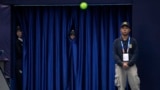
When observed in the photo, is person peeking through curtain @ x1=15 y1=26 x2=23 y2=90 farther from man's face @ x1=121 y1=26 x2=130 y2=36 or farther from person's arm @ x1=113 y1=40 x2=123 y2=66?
man's face @ x1=121 y1=26 x2=130 y2=36

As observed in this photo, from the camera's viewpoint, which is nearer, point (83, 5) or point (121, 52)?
point (121, 52)

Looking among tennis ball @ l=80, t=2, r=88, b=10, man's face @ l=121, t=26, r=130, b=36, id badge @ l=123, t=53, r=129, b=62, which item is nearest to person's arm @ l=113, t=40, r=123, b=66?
id badge @ l=123, t=53, r=129, b=62

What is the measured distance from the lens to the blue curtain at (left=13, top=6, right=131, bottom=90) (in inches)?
404

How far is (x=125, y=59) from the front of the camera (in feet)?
30.6

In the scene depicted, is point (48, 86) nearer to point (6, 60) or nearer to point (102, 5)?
point (6, 60)

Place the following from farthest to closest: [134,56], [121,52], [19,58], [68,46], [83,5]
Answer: [19,58]
[68,46]
[83,5]
[121,52]
[134,56]

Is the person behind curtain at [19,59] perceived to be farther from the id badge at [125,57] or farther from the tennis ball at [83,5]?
the id badge at [125,57]

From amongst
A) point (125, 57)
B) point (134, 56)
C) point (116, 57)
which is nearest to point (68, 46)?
point (116, 57)

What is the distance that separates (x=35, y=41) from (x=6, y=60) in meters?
0.90

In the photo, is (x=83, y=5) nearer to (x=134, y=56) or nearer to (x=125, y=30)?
(x=125, y=30)

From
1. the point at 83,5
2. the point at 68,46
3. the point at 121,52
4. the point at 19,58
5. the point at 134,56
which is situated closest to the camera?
the point at 134,56

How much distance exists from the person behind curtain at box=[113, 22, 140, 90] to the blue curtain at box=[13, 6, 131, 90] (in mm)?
803

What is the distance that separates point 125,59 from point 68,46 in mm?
1757

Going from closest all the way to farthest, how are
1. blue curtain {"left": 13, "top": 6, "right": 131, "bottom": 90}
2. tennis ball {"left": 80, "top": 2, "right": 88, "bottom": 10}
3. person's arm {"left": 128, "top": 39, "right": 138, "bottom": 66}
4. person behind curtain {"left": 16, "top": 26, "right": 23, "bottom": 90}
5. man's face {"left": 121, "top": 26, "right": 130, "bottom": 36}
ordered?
person's arm {"left": 128, "top": 39, "right": 138, "bottom": 66}
man's face {"left": 121, "top": 26, "right": 130, "bottom": 36}
tennis ball {"left": 80, "top": 2, "right": 88, "bottom": 10}
blue curtain {"left": 13, "top": 6, "right": 131, "bottom": 90}
person behind curtain {"left": 16, "top": 26, "right": 23, "bottom": 90}
